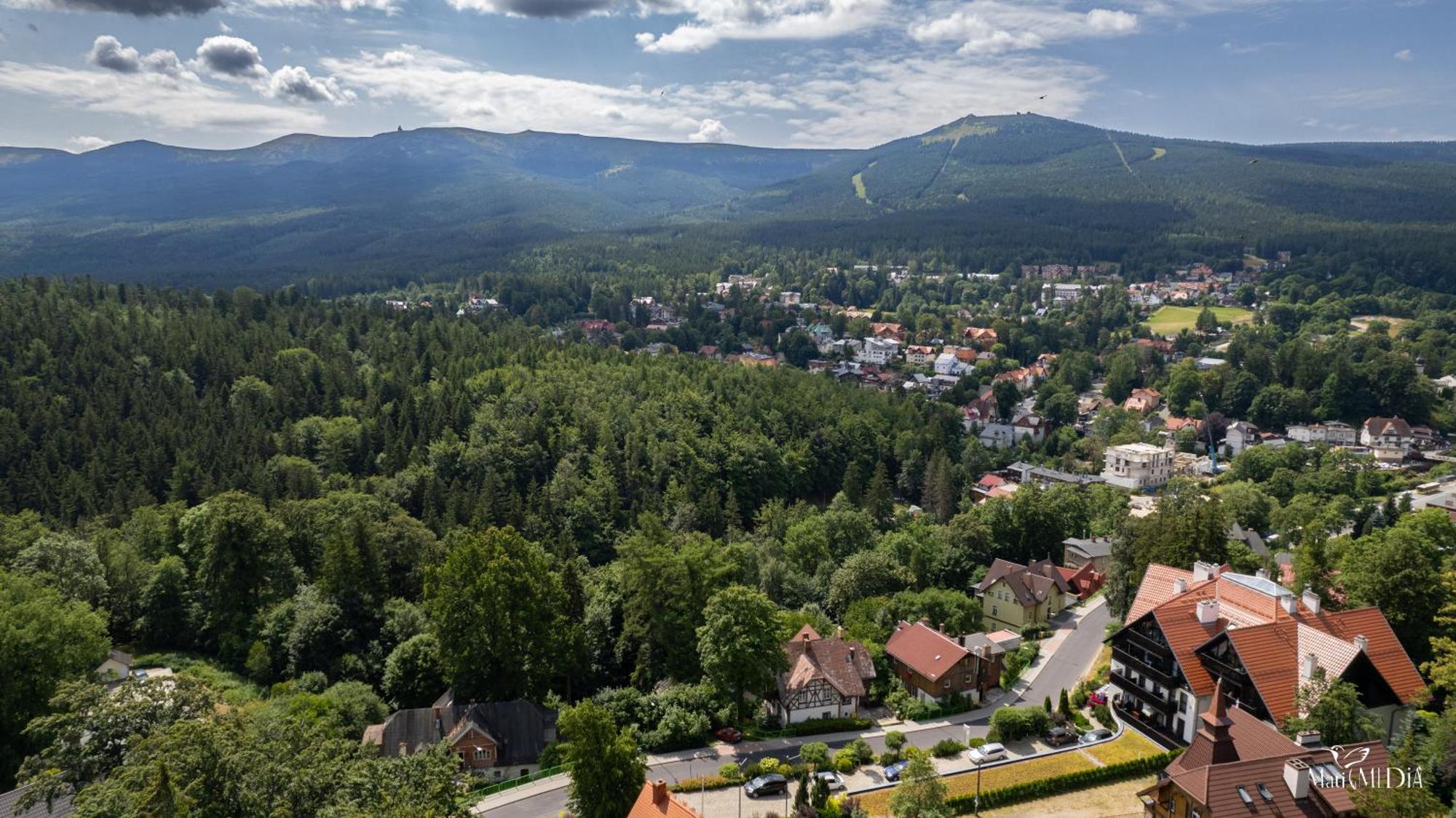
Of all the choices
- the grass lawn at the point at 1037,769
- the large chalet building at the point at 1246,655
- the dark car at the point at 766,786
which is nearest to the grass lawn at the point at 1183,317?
the large chalet building at the point at 1246,655

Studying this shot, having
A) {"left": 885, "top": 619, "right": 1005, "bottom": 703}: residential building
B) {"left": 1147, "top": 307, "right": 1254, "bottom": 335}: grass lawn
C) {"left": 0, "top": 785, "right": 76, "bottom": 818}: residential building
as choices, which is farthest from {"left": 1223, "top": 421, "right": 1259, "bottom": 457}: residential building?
{"left": 0, "top": 785, "right": 76, "bottom": 818}: residential building

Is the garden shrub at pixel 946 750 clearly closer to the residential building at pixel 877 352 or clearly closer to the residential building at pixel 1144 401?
the residential building at pixel 1144 401

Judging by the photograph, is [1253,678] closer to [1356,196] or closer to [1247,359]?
[1247,359]

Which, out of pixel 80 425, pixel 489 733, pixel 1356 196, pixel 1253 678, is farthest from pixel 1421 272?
pixel 80 425

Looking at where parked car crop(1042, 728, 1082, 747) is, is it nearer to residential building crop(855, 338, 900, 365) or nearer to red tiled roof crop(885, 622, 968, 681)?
red tiled roof crop(885, 622, 968, 681)

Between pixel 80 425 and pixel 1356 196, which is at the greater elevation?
pixel 1356 196
